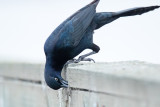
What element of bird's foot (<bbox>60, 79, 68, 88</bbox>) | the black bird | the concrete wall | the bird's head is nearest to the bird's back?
the black bird

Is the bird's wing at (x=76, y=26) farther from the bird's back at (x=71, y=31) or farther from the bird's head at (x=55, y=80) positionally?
the bird's head at (x=55, y=80)

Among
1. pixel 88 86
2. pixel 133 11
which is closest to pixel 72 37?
pixel 133 11

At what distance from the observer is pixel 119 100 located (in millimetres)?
3709

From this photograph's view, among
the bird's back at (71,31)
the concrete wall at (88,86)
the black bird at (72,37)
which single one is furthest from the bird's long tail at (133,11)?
the concrete wall at (88,86)

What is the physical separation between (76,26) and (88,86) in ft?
6.70

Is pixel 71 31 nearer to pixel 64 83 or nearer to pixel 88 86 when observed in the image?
pixel 64 83

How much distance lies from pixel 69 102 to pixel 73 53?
4.46 ft

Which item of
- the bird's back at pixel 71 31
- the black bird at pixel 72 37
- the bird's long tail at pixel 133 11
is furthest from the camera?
the bird's long tail at pixel 133 11

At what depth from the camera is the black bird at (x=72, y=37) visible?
599 cm

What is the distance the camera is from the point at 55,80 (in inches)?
215

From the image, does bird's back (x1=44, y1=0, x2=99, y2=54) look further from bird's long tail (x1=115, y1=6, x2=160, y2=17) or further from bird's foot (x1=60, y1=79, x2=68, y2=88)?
bird's foot (x1=60, y1=79, x2=68, y2=88)

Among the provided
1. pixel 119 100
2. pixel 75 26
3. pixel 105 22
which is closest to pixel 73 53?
A: pixel 75 26

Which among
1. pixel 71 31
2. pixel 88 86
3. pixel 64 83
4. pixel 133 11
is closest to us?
pixel 88 86

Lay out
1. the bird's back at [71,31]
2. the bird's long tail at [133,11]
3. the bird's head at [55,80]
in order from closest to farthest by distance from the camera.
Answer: the bird's head at [55,80], the bird's back at [71,31], the bird's long tail at [133,11]
